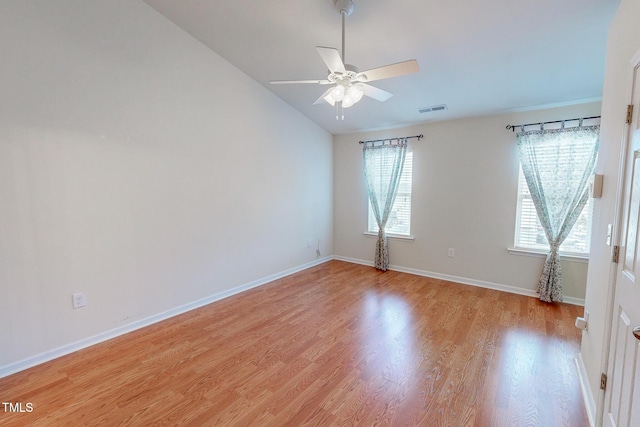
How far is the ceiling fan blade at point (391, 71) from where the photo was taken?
1.82 metres

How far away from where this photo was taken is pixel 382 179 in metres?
4.62

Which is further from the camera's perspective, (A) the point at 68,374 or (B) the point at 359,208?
(B) the point at 359,208

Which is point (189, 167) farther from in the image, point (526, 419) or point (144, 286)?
point (526, 419)

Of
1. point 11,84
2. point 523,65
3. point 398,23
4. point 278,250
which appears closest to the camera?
point 11,84

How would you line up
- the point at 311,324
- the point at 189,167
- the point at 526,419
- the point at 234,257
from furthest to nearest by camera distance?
1. the point at 234,257
2. the point at 189,167
3. the point at 311,324
4. the point at 526,419

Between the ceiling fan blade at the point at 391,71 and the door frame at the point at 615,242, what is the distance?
3.44ft

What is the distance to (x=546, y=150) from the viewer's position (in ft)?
10.9

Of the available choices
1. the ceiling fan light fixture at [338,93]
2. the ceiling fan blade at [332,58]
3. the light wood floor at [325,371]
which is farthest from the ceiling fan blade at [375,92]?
the light wood floor at [325,371]

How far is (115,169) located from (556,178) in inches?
185

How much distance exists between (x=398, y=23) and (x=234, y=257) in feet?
10.1

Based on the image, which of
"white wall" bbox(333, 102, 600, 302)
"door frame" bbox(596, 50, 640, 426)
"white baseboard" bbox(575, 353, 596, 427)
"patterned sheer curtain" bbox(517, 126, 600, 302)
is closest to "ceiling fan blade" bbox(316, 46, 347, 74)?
"door frame" bbox(596, 50, 640, 426)

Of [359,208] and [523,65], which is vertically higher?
[523,65]

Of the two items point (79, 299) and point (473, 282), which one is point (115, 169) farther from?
point (473, 282)

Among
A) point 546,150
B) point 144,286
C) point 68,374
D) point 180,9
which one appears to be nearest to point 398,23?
point 180,9
